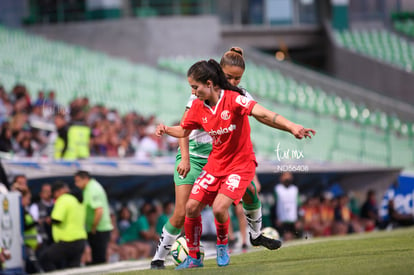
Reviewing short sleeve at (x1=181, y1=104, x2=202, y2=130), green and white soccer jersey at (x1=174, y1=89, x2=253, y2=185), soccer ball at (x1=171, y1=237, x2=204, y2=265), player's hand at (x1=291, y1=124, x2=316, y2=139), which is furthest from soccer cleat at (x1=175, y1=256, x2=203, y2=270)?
player's hand at (x1=291, y1=124, x2=316, y2=139)

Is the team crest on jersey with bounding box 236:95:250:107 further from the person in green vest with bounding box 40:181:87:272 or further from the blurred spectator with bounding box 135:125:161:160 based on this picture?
the blurred spectator with bounding box 135:125:161:160

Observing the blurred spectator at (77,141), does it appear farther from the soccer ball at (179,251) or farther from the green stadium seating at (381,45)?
the green stadium seating at (381,45)

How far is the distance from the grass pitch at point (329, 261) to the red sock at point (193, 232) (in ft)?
0.83

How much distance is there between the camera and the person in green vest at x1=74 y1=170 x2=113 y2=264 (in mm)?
14281

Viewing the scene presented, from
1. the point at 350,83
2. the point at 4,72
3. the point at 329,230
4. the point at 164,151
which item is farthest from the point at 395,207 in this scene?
the point at 350,83

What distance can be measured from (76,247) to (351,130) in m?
13.5

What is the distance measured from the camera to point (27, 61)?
27922 millimetres

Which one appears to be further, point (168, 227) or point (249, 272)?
point (168, 227)

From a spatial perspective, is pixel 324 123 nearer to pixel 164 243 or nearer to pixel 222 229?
pixel 164 243

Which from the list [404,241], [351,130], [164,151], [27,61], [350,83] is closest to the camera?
[404,241]

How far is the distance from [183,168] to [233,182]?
1.97ft

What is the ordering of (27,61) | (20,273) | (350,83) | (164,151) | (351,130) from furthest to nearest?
(350,83)
(27,61)
(351,130)
(164,151)
(20,273)

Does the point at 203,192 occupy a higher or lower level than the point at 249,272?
higher

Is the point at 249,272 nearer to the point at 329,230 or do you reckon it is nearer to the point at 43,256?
the point at 43,256
